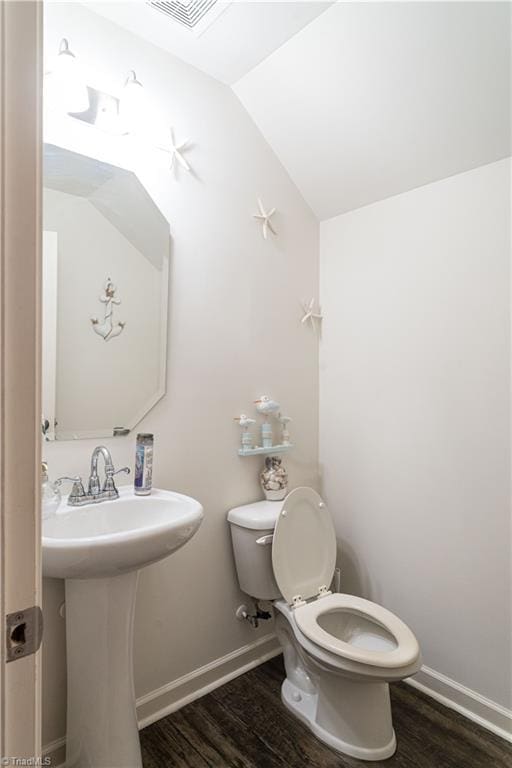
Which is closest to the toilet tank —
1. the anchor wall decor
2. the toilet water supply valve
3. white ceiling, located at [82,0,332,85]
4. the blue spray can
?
the toilet water supply valve

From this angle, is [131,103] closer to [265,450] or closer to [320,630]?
[265,450]

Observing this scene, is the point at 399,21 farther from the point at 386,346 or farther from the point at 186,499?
the point at 186,499

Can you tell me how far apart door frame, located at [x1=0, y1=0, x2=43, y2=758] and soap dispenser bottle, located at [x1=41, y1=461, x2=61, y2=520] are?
87 centimetres

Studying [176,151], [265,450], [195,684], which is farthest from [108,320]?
[195,684]

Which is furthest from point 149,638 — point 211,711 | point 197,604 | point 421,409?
point 421,409

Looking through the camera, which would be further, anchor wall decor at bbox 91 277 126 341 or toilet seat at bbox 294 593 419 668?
anchor wall decor at bbox 91 277 126 341

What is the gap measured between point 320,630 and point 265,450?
75cm

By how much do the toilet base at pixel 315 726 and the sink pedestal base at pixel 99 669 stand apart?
66 cm

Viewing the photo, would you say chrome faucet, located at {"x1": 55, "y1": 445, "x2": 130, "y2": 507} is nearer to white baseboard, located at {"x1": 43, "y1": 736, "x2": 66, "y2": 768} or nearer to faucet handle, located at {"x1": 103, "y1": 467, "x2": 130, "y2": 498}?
faucet handle, located at {"x1": 103, "y1": 467, "x2": 130, "y2": 498}

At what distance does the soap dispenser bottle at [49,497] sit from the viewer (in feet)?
4.42

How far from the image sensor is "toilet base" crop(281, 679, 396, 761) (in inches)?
60.2

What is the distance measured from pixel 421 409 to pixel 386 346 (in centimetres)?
34

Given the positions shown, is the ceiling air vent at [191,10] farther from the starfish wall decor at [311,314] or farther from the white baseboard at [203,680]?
the white baseboard at [203,680]

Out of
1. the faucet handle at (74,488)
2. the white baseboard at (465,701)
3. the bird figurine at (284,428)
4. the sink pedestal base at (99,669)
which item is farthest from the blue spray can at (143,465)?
the white baseboard at (465,701)
